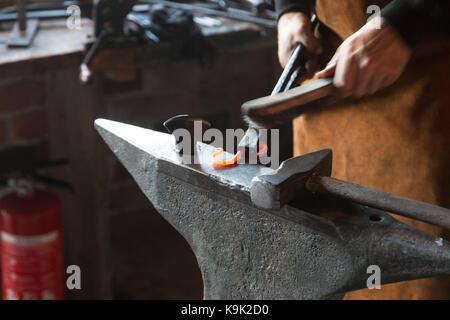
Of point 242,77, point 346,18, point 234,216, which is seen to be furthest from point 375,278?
point 242,77

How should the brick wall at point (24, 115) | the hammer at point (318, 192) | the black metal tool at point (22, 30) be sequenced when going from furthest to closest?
the brick wall at point (24, 115) → the black metal tool at point (22, 30) → the hammer at point (318, 192)

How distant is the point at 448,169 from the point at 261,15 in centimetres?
105

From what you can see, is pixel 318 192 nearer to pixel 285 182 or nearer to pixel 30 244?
pixel 285 182

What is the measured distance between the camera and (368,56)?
3.39 feet

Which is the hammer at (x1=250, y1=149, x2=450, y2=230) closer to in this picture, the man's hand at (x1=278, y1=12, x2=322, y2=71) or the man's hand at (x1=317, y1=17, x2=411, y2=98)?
the man's hand at (x1=317, y1=17, x2=411, y2=98)

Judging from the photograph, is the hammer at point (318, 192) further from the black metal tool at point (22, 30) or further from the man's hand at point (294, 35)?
the black metal tool at point (22, 30)

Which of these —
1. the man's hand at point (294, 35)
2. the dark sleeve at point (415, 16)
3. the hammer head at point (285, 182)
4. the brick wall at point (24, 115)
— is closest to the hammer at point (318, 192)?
the hammer head at point (285, 182)

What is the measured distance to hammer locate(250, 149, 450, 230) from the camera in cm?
86

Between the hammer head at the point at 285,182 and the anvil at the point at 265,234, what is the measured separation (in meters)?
0.03

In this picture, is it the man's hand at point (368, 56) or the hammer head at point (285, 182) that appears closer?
the hammer head at point (285, 182)

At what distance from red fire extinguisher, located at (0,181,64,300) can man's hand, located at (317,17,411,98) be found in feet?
3.59

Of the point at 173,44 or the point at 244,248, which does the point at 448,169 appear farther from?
the point at 173,44

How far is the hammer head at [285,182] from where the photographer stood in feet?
2.91

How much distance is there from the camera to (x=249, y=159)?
3.46 ft
